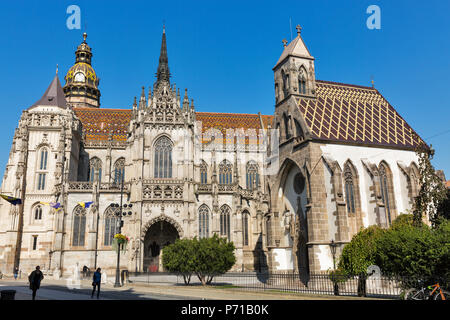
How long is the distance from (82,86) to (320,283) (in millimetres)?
57869

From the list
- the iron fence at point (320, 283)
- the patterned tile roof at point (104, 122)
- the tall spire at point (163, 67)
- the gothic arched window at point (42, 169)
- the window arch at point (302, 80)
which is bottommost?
the iron fence at point (320, 283)

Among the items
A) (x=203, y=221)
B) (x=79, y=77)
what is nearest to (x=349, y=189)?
(x=203, y=221)

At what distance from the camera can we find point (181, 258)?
28047 mm

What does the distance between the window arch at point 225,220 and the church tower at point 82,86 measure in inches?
1500

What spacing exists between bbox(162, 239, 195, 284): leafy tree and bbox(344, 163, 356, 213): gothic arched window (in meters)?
11.8

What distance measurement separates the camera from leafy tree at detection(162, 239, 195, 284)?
27.7 metres

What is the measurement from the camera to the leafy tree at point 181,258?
27719 mm

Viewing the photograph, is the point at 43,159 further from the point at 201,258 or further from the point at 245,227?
the point at 201,258

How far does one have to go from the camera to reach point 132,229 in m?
40.5

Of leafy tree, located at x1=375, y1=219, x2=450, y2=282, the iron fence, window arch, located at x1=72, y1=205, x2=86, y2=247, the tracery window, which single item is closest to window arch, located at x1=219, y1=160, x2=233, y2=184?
the iron fence

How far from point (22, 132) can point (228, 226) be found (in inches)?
1045

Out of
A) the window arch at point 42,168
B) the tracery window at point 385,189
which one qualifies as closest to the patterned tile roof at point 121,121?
the window arch at point 42,168

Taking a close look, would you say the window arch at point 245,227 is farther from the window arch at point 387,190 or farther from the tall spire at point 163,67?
the tall spire at point 163,67

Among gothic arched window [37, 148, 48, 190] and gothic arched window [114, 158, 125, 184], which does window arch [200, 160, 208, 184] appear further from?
gothic arched window [37, 148, 48, 190]
